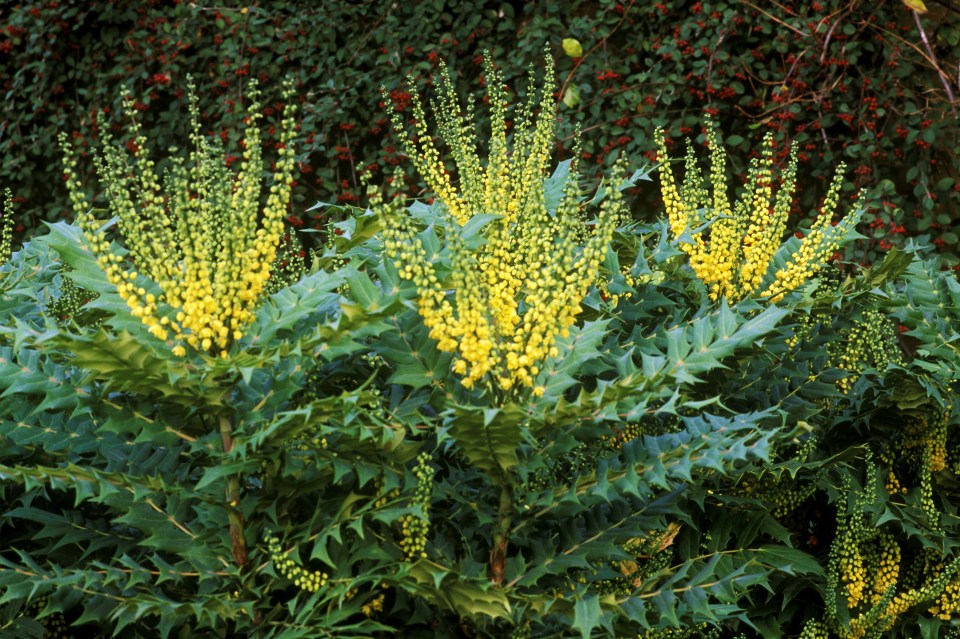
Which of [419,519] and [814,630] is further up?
[419,519]

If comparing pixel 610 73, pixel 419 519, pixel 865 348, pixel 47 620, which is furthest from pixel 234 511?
pixel 610 73

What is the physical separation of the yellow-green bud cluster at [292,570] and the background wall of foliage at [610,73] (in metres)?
4.30

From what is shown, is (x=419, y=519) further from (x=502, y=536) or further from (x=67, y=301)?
(x=67, y=301)

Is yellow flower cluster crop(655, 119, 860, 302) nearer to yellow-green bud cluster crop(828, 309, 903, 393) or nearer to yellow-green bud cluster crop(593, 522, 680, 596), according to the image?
yellow-green bud cluster crop(828, 309, 903, 393)

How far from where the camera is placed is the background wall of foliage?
5.95 m

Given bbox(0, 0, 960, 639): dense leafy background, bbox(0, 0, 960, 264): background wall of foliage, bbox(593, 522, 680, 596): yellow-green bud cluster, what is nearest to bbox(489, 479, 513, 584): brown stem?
bbox(0, 0, 960, 639): dense leafy background

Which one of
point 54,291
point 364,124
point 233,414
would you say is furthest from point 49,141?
point 233,414

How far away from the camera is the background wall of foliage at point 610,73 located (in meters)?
5.95

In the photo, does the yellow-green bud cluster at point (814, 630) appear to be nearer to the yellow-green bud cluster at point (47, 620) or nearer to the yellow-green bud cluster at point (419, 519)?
the yellow-green bud cluster at point (419, 519)

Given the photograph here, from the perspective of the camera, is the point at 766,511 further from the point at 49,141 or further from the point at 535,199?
the point at 49,141

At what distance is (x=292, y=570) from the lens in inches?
86.2

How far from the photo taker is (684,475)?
2252 mm

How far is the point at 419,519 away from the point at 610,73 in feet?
14.6

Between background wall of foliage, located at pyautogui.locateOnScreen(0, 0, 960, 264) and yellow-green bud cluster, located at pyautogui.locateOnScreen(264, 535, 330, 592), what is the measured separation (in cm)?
430
